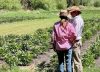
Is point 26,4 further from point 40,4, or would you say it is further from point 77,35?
point 77,35

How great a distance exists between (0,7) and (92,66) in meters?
51.3

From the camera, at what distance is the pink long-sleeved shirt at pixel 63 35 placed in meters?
9.88

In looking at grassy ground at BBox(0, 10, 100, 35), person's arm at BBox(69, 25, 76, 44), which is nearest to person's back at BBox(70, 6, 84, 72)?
person's arm at BBox(69, 25, 76, 44)

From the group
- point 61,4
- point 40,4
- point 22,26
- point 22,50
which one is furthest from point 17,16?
point 22,50

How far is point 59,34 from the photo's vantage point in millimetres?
9906

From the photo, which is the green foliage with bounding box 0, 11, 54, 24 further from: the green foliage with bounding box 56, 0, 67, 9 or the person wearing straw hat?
the person wearing straw hat

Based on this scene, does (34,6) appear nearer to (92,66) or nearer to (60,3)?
(60,3)

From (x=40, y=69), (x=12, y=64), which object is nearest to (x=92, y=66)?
(x=40, y=69)

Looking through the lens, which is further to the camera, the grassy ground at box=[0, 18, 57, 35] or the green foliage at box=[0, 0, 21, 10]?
the green foliage at box=[0, 0, 21, 10]

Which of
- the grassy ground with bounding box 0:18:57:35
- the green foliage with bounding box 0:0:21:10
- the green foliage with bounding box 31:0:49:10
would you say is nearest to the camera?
the grassy ground with bounding box 0:18:57:35

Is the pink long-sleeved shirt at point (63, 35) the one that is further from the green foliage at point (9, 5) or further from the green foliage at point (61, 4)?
the green foliage at point (61, 4)

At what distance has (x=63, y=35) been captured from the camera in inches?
389

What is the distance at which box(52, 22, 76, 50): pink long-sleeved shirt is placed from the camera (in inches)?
Result: 389

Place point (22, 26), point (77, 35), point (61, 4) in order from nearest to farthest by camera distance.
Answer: point (77, 35) → point (22, 26) → point (61, 4)
